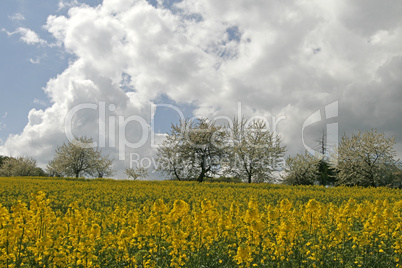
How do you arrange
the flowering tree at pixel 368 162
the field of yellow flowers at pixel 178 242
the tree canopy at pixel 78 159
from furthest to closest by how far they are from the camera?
the tree canopy at pixel 78 159
the flowering tree at pixel 368 162
the field of yellow flowers at pixel 178 242

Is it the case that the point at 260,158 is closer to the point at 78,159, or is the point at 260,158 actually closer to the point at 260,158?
the point at 260,158

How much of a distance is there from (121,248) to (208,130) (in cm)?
3343

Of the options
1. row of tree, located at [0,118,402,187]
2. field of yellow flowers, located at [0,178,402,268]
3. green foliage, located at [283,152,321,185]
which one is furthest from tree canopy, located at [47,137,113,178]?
field of yellow flowers, located at [0,178,402,268]

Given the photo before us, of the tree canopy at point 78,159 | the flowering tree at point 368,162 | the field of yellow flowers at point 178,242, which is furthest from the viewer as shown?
the tree canopy at point 78,159

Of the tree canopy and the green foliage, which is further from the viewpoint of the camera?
the tree canopy

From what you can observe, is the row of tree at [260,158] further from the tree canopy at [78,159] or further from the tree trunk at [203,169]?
the tree canopy at [78,159]

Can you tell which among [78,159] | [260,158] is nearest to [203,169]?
[260,158]

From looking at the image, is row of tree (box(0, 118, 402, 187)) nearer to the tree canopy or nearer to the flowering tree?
the flowering tree

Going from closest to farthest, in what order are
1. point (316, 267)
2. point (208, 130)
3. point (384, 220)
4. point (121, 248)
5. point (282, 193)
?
point (121, 248) < point (316, 267) < point (384, 220) < point (282, 193) < point (208, 130)

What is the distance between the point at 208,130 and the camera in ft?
125

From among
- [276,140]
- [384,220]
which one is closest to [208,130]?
[276,140]

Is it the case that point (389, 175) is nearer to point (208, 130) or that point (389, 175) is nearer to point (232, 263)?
point (208, 130)

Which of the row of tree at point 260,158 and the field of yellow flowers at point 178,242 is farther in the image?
the row of tree at point 260,158

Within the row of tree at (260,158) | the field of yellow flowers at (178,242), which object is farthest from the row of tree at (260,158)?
the field of yellow flowers at (178,242)
